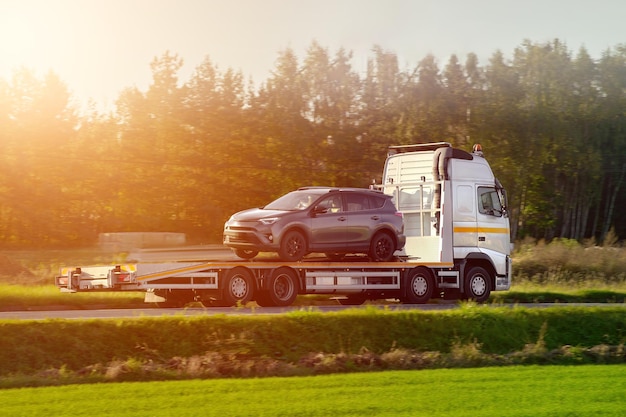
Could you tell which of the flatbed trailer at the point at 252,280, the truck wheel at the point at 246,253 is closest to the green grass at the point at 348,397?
the flatbed trailer at the point at 252,280

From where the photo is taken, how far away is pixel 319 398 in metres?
11.6

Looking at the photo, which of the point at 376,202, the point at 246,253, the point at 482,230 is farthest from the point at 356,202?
the point at 482,230

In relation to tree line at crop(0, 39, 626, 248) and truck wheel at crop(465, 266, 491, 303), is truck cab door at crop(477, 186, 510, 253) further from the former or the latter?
tree line at crop(0, 39, 626, 248)

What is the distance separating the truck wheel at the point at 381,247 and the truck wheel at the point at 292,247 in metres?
2.21

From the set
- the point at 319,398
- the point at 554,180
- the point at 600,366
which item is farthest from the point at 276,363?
the point at 554,180

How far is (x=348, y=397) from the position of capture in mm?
11742

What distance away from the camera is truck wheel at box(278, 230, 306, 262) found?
21984mm

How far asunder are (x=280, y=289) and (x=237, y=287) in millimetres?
1070

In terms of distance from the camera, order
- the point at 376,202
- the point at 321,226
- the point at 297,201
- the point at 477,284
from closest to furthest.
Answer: the point at 321,226
the point at 297,201
the point at 376,202
the point at 477,284

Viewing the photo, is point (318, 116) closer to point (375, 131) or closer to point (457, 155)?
point (375, 131)

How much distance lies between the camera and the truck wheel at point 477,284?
25.9m

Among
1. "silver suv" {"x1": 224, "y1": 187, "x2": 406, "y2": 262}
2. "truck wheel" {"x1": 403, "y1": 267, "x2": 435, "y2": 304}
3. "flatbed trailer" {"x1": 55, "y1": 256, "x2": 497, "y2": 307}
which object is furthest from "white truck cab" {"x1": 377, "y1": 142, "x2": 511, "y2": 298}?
"silver suv" {"x1": 224, "y1": 187, "x2": 406, "y2": 262}

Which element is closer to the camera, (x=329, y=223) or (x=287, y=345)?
(x=287, y=345)

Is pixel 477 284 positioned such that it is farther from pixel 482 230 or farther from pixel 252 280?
pixel 252 280
